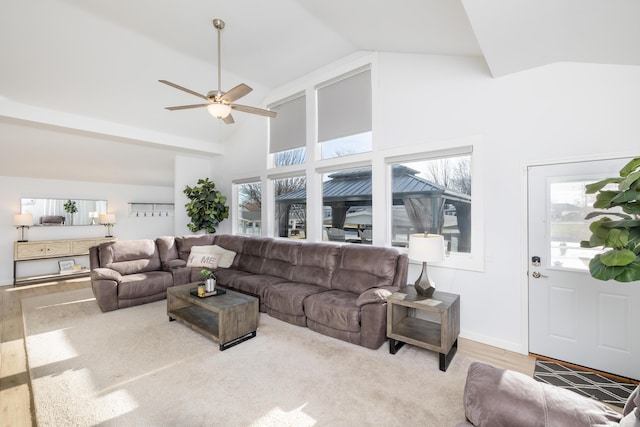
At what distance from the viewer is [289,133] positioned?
16.7ft

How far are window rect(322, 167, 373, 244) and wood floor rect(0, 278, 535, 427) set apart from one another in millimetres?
1863

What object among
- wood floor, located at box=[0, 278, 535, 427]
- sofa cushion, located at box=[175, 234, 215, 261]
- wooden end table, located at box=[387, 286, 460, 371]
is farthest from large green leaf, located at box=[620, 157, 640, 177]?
sofa cushion, located at box=[175, 234, 215, 261]

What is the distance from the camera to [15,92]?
3807 millimetres

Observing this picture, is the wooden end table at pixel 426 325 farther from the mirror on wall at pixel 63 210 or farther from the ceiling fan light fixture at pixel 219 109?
the mirror on wall at pixel 63 210

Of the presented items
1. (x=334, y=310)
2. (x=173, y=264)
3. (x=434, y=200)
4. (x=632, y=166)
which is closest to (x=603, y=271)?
(x=632, y=166)

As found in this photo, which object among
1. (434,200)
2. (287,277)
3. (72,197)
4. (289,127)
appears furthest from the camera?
(72,197)

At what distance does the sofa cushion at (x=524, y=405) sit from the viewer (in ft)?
3.78

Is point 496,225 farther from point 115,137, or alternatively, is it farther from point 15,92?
point 15,92

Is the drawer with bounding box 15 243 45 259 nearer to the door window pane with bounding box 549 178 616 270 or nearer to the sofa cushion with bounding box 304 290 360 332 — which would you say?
the sofa cushion with bounding box 304 290 360 332

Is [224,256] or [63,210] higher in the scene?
[63,210]

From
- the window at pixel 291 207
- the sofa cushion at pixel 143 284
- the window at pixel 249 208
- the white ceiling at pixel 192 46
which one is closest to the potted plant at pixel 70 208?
the white ceiling at pixel 192 46

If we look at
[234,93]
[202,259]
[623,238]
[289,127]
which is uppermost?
[289,127]

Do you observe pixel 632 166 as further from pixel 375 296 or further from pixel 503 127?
pixel 375 296

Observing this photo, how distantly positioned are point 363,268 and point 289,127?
9.77 ft
